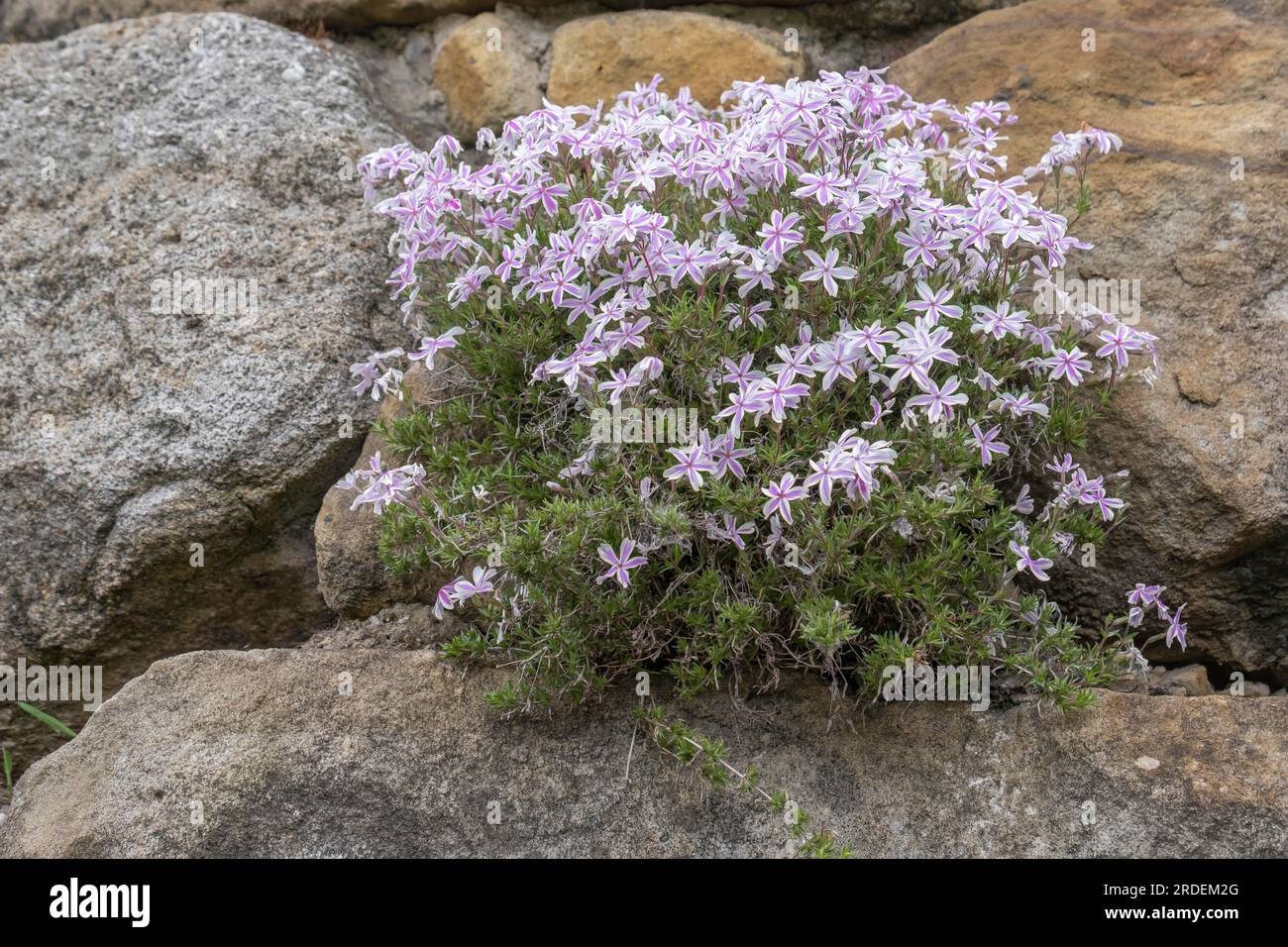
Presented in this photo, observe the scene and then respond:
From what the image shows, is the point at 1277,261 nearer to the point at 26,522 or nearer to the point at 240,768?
the point at 240,768

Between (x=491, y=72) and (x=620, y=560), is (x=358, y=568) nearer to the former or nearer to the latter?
(x=620, y=560)

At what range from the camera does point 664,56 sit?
15.6 ft

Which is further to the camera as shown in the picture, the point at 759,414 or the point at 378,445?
the point at 378,445

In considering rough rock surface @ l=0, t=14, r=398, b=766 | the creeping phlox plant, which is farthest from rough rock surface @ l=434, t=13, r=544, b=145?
the creeping phlox plant

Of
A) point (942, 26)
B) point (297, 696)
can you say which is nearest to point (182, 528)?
point (297, 696)

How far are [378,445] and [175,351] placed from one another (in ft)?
2.64

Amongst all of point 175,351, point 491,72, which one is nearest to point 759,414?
point 175,351

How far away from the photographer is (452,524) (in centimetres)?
333

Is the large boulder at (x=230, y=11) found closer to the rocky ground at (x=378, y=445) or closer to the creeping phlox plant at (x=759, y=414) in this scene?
the rocky ground at (x=378, y=445)

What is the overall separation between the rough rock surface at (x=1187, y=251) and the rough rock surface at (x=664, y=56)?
0.53 m

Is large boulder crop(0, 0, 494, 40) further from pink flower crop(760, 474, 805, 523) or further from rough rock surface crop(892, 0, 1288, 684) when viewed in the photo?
Answer: pink flower crop(760, 474, 805, 523)

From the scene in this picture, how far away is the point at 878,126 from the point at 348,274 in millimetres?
1847

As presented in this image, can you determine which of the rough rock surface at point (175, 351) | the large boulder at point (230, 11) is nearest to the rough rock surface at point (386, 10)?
the large boulder at point (230, 11)

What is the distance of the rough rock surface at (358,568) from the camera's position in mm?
3768
